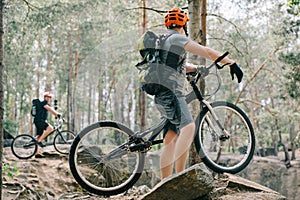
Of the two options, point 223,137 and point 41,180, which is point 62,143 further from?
point 223,137

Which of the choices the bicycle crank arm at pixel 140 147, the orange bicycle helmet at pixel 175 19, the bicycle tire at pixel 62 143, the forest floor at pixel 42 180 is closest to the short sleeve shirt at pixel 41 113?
the bicycle tire at pixel 62 143

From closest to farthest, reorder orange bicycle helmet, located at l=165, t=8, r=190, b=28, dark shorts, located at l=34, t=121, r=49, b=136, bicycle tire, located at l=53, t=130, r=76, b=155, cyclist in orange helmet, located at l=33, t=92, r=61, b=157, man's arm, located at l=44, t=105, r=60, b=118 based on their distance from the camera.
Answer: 1. orange bicycle helmet, located at l=165, t=8, r=190, b=28
2. man's arm, located at l=44, t=105, r=60, b=118
3. cyclist in orange helmet, located at l=33, t=92, r=61, b=157
4. dark shorts, located at l=34, t=121, r=49, b=136
5. bicycle tire, located at l=53, t=130, r=76, b=155

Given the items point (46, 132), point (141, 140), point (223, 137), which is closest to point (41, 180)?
point (46, 132)

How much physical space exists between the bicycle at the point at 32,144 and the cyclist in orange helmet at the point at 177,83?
20.4 ft

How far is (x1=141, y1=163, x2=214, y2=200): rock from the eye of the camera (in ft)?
12.0

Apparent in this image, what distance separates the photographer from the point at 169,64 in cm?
363

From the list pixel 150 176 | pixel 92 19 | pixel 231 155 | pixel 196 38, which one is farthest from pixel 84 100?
pixel 196 38

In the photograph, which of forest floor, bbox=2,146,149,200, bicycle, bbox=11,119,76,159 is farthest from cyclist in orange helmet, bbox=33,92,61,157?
forest floor, bbox=2,146,149,200

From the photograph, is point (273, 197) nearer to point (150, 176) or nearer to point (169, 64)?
point (169, 64)

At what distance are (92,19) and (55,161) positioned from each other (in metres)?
14.1

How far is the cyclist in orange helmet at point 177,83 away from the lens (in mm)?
3576

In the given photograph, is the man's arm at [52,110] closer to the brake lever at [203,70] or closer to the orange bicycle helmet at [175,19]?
the brake lever at [203,70]

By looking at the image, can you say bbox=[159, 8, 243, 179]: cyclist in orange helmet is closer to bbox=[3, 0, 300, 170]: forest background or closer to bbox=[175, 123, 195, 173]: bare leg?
bbox=[175, 123, 195, 173]: bare leg

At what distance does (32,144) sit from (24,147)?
0.24 m
